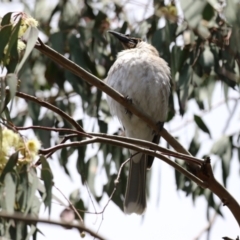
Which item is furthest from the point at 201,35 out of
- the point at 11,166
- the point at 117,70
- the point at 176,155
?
the point at 11,166

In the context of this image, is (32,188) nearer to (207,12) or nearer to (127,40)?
(207,12)

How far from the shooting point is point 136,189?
4.96 m

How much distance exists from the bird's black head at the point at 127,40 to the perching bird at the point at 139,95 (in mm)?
206

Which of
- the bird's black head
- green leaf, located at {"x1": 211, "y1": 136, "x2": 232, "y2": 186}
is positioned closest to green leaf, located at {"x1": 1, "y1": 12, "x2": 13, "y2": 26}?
the bird's black head

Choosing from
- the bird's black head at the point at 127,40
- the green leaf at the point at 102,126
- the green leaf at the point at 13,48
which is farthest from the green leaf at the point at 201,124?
the green leaf at the point at 13,48

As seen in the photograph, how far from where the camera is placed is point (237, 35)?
3287 millimetres

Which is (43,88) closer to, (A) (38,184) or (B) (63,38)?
(B) (63,38)

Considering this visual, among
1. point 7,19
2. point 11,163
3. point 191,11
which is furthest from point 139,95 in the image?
point 11,163

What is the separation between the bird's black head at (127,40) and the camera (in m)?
5.30

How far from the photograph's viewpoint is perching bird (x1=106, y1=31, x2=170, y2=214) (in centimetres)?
475

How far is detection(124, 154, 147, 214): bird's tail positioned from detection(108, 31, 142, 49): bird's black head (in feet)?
2.80

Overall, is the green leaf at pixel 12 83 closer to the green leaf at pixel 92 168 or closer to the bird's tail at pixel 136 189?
the bird's tail at pixel 136 189

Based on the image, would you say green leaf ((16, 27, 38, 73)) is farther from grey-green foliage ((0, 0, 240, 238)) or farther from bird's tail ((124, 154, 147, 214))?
bird's tail ((124, 154, 147, 214))

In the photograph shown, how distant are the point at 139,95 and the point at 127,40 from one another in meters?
0.76
